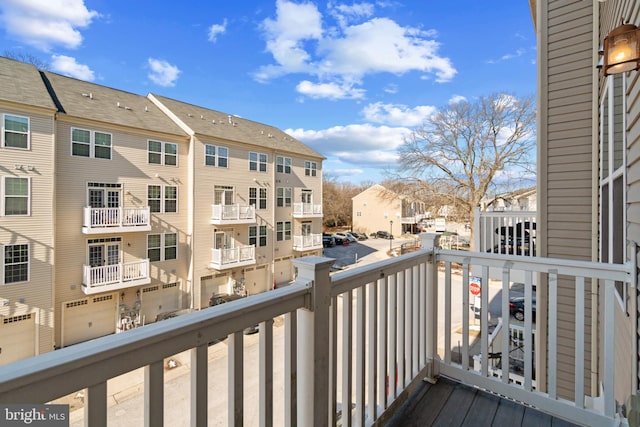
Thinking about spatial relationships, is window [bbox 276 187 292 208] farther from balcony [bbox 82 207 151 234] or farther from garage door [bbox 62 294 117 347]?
garage door [bbox 62 294 117 347]

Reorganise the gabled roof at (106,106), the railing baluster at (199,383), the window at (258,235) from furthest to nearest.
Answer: the window at (258,235), the gabled roof at (106,106), the railing baluster at (199,383)

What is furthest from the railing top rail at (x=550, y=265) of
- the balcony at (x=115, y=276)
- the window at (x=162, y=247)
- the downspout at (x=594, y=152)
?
the window at (x=162, y=247)

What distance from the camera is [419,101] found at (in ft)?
62.9

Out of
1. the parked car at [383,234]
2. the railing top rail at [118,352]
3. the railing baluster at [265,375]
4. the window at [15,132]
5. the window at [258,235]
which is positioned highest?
the window at [15,132]

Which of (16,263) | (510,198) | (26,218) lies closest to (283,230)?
(26,218)

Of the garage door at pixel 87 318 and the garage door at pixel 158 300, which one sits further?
the garage door at pixel 158 300

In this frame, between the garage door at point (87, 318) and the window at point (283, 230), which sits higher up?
the window at point (283, 230)

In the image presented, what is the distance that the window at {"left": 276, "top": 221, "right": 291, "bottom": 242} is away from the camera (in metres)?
14.5

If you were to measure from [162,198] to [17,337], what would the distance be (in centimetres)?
512

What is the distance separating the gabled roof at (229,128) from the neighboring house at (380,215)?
15.2m

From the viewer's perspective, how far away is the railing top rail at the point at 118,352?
0.55m

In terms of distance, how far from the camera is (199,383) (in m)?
0.86

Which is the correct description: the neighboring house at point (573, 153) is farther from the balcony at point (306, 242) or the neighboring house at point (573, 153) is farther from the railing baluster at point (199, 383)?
the balcony at point (306, 242)

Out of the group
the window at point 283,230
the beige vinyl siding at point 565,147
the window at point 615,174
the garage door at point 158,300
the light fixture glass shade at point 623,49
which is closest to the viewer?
the light fixture glass shade at point 623,49
